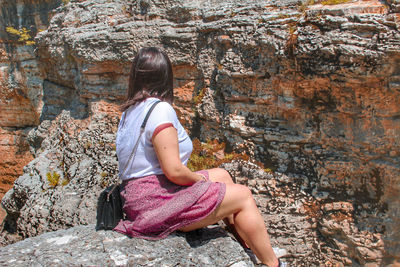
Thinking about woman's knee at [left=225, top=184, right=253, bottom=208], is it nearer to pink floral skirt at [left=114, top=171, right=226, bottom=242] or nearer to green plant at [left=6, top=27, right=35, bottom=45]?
pink floral skirt at [left=114, top=171, right=226, bottom=242]

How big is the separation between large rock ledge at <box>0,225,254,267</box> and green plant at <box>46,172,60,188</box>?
6.07 feet

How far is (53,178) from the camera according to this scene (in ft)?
16.6

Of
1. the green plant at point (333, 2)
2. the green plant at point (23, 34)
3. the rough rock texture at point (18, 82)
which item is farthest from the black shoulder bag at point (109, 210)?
the green plant at point (23, 34)

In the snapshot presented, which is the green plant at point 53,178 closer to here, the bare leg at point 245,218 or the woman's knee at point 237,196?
the bare leg at point 245,218

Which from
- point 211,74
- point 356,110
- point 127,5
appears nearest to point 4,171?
point 127,5

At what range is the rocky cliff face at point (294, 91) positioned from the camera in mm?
4516

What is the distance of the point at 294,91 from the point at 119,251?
11.6 ft

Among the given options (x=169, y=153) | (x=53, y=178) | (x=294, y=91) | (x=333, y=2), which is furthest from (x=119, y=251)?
(x=333, y=2)

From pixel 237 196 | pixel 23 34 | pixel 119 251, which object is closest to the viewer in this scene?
pixel 119 251

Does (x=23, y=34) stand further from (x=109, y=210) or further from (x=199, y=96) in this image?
(x=109, y=210)

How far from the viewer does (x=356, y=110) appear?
4.74 meters

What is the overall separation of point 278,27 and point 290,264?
358 cm

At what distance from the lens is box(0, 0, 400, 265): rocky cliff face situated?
14.8 feet

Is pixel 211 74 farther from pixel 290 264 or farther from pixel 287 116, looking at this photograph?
pixel 290 264
